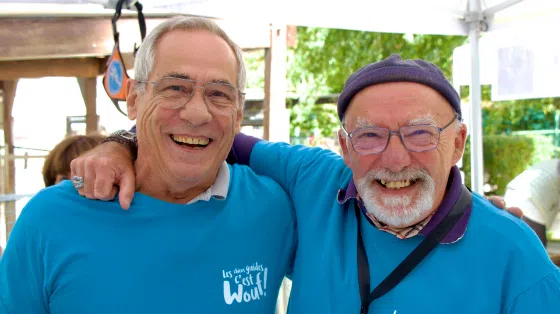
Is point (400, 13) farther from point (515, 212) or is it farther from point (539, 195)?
point (515, 212)

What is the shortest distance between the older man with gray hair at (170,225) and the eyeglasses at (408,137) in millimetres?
458

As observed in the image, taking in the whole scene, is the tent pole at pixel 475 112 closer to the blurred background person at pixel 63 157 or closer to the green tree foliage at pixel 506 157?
the blurred background person at pixel 63 157

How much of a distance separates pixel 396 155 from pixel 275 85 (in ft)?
13.2

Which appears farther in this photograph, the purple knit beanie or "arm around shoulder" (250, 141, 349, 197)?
"arm around shoulder" (250, 141, 349, 197)

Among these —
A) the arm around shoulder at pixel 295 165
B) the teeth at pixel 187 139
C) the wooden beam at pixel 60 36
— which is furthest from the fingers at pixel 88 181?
the wooden beam at pixel 60 36

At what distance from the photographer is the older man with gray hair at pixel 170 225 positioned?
170 centimetres

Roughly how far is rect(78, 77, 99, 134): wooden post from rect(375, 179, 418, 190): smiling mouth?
4254 mm

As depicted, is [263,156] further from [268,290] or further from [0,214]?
[0,214]

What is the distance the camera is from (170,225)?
1825 mm

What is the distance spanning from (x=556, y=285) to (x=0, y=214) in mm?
4233

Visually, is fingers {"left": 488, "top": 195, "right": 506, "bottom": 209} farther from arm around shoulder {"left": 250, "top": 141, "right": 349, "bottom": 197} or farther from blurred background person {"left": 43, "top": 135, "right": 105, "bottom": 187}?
blurred background person {"left": 43, "top": 135, "right": 105, "bottom": 187}

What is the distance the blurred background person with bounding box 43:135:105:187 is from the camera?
3.12 m

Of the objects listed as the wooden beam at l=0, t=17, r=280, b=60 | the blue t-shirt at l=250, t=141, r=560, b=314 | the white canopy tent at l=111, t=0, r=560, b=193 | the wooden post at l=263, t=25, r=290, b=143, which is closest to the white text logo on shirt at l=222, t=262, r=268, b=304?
the blue t-shirt at l=250, t=141, r=560, b=314

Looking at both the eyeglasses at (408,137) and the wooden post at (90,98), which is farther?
the wooden post at (90,98)
